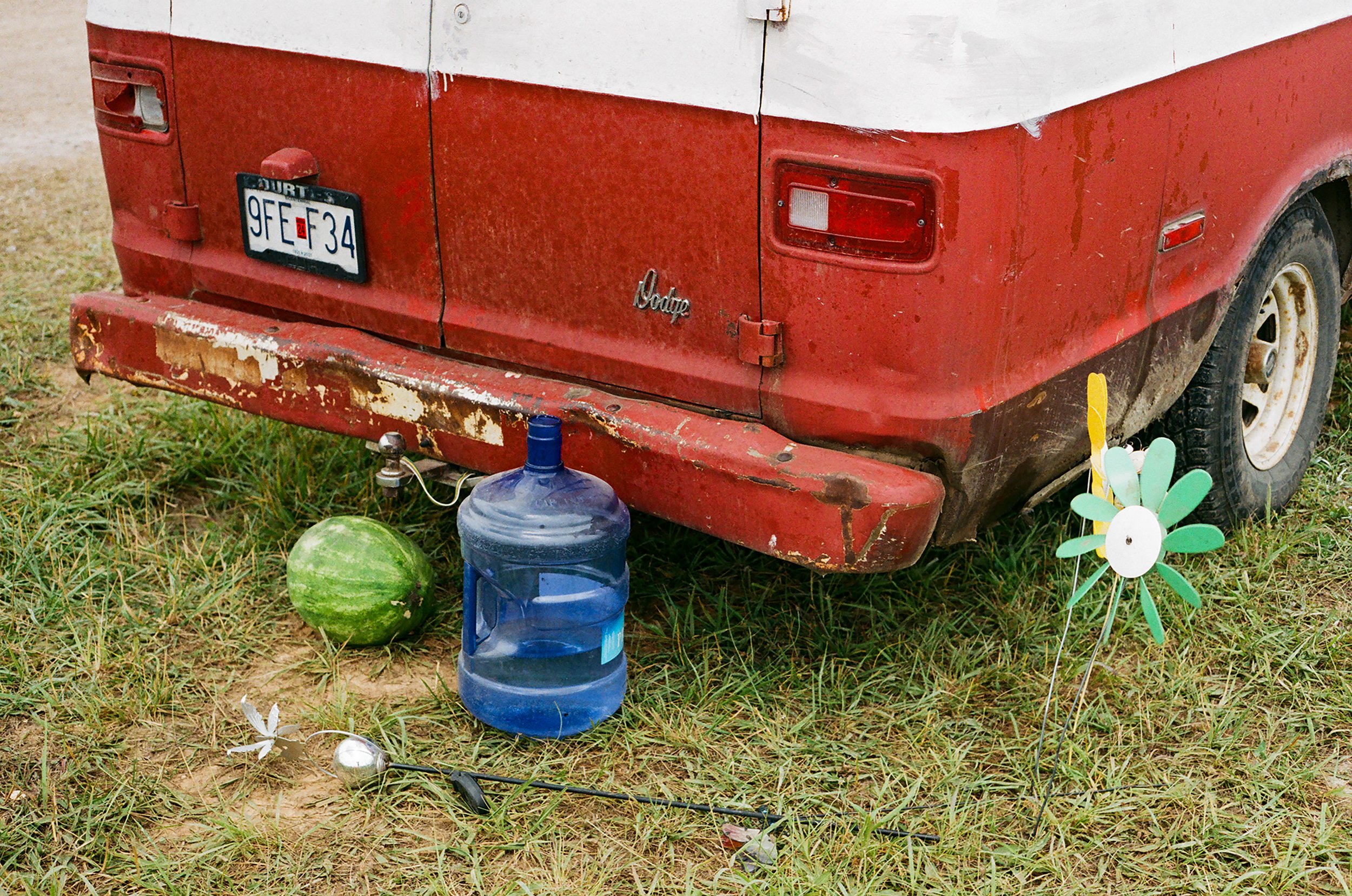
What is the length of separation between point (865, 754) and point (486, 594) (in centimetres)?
93

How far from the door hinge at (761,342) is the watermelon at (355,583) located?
1044 mm

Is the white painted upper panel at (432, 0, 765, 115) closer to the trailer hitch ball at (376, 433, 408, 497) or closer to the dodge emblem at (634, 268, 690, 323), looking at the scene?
the dodge emblem at (634, 268, 690, 323)

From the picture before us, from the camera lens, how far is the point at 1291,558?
3604 millimetres

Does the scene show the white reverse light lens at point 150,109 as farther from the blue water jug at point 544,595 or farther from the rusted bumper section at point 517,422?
the blue water jug at point 544,595

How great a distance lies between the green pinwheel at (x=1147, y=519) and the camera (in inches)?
100

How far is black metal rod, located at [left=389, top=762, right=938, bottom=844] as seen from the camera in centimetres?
266

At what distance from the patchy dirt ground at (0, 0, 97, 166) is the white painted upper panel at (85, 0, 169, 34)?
4.31m

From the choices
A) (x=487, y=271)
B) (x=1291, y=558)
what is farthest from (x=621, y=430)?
(x=1291, y=558)

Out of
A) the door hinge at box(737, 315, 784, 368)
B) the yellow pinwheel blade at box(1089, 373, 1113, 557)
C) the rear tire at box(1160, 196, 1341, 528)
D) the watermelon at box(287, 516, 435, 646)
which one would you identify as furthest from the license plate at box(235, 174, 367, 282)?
the rear tire at box(1160, 196, 1341, 528)

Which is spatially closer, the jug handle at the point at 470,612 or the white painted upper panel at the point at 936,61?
the white painted upper panel at the point at 936,61

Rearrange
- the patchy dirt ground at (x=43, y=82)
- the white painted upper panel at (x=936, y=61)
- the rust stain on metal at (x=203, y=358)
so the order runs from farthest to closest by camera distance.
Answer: the patchy dirt ground at (x=43, y=82), the rust stain on metal at (x=203, y=358), the white painted upper panel at (x=936, y=61)

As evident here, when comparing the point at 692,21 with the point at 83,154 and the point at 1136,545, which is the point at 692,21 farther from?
the point at 83,154

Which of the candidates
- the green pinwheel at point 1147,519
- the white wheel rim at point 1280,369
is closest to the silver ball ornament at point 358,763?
the green pinwheel at point 1147,519

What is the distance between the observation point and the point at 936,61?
239 cm
